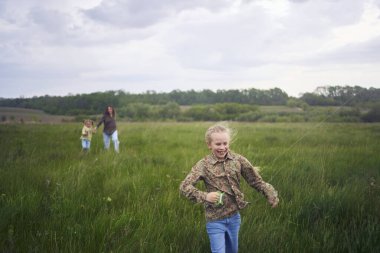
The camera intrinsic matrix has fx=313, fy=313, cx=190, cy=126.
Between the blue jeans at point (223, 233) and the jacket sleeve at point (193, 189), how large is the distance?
265mm

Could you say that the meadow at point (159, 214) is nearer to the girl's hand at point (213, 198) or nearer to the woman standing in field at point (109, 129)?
the girl's hand at point (213, 198)

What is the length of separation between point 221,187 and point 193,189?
0.26m

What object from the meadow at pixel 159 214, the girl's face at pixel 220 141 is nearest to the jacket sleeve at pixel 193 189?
the girl's face at pixel 220 141

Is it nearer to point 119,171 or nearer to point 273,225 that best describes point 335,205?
point 273,225

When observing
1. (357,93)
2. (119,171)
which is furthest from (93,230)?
(357,93)

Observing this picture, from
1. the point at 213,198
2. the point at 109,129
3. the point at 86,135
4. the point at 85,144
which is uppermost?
the point at 213,198

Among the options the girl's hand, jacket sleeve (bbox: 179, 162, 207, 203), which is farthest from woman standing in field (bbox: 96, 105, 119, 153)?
the girl's hand

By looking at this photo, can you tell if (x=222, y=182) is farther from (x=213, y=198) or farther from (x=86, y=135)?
(x=86, y=135)

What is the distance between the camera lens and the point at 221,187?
2602 mm

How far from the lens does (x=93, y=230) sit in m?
3.08

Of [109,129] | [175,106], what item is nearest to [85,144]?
[109,129]

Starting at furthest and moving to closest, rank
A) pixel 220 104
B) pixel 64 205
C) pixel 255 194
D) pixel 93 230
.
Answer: pixel 220 104, pixel 255 194, pixel 64 205, pixel 93 230

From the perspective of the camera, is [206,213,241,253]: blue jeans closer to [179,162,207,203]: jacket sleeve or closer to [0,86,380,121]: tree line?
[179,162,207,203]: jacket sleeve

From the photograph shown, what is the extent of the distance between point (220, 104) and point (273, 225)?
7566 cm
